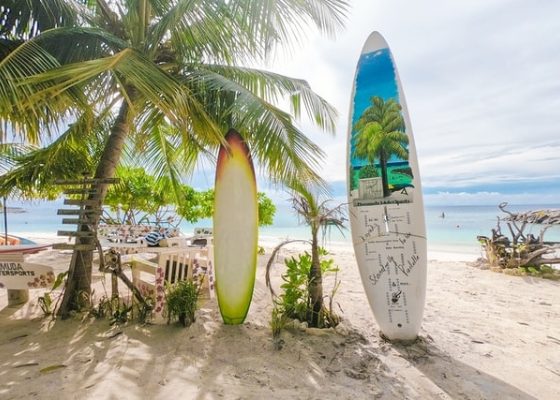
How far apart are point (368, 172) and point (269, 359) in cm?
216

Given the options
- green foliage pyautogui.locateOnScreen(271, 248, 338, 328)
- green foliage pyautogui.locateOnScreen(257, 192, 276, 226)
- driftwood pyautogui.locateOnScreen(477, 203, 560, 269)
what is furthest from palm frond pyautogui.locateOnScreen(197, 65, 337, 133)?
driftwood pyautogui.locateOnScreen(477, 203, 560, 269)

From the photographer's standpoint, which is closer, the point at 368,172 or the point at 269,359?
the point at 269,359

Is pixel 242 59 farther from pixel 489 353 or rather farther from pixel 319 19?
pixel 489 353

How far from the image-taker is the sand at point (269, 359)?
2176 millimetres

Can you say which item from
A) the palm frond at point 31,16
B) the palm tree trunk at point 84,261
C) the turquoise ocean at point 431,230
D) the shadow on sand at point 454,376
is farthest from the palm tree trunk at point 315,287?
the palm frond at point 31,16

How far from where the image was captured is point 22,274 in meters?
3.64

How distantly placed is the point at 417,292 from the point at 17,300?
487 centimetres

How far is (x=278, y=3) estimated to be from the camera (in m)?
2.86

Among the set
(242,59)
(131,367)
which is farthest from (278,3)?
(131,367)

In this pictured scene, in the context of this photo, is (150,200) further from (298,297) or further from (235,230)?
(298,297)

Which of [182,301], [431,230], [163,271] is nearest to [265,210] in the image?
[163,271]

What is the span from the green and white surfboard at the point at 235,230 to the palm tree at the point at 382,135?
132 centimetres

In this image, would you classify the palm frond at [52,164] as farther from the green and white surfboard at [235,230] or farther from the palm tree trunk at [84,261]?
the green and white surfboard at [235,230]

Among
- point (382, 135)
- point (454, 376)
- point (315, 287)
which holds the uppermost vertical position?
point (382, 135)
